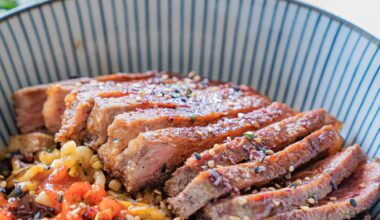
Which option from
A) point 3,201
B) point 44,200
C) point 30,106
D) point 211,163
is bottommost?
point 3,201

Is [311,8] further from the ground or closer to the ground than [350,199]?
further from the ground

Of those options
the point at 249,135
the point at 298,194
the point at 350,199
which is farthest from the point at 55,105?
the point at 350,199

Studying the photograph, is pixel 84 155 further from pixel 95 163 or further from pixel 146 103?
pixel 146 103

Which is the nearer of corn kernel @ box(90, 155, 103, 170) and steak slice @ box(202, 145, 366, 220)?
steak slice @ box(202, 145, 366, 220)

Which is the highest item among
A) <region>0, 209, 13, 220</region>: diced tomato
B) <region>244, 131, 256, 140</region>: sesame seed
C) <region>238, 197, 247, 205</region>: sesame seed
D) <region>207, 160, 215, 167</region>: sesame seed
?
<region>244, 131, 256, 140</region>: sesame seed

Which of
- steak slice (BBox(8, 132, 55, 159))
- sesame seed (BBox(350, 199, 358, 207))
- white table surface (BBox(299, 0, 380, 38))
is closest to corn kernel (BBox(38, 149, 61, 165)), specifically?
steak slice (BBox(8, 132, 55, 159))

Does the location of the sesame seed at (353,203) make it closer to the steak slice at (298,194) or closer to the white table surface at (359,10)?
the steak slice at (298,194)

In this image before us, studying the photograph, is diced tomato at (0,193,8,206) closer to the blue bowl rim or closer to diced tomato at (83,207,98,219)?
diced tomato at (83,207,98,219)
